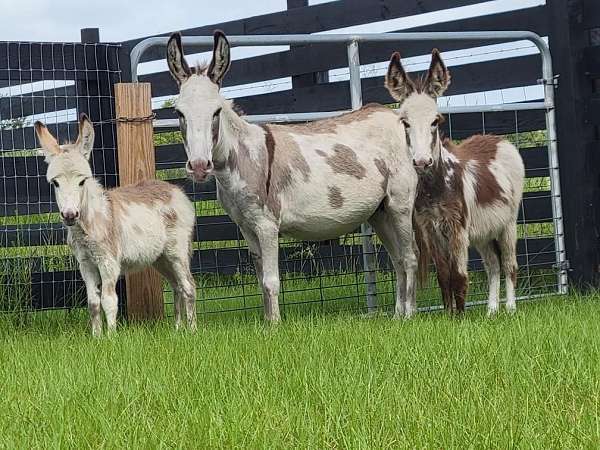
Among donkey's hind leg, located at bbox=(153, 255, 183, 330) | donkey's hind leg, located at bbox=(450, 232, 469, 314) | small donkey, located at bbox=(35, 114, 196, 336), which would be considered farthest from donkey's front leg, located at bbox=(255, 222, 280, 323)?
donkey's hind leg, located at bbox=(450, 232, 469, 314)

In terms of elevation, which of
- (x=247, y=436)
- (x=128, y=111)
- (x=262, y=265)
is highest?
(x=128, y=111)

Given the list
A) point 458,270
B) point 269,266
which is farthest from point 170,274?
point 458,270

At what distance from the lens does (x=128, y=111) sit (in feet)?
26.0

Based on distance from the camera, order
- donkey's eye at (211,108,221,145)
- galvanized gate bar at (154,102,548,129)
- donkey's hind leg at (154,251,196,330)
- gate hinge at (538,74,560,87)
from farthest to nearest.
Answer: gate hinge at (538,74,560,87) → galvanized gate bar at (154,102,548,129) → donkey's hind leg at (154,251,196,330) → donkey's eye at (211,108,221,145)

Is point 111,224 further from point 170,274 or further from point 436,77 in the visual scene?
point 436,77

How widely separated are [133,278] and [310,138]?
1822 millimetres

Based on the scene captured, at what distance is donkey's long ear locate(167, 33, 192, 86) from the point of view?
7.14m

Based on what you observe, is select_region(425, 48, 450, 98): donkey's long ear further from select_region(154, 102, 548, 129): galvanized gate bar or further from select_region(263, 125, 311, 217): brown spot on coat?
select_region(154, 102, 548, 129): galvanized gate bar

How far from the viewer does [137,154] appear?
7.97 meters

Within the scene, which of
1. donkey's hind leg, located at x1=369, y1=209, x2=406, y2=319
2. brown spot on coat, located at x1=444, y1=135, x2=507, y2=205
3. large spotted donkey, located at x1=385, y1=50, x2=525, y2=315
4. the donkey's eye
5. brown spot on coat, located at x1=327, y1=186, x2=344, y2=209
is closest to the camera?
the donkey's eye

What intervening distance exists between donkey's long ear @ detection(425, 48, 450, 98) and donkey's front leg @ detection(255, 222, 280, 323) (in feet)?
5.24

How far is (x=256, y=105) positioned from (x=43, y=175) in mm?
3486

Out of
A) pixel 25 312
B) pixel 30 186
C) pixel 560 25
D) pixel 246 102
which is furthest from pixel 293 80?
pixel 25 312

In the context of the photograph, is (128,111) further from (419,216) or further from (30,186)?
(419,216)
